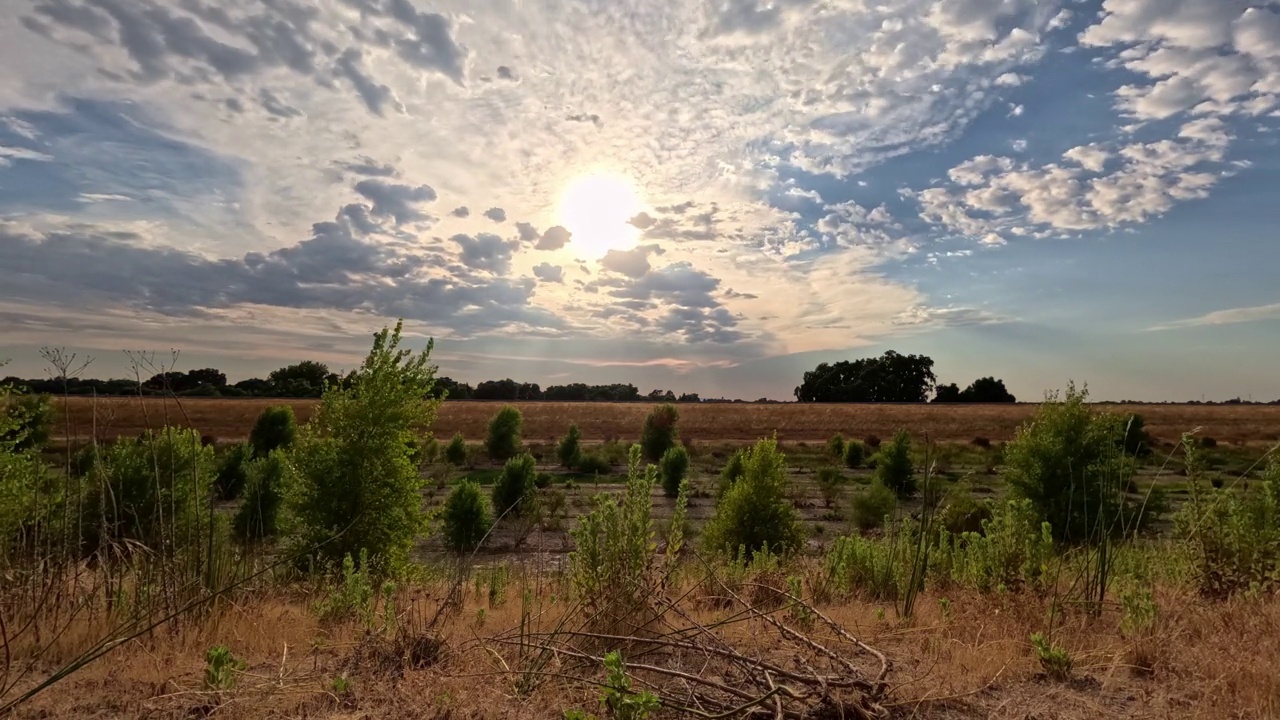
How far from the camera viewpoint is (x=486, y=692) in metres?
3.24

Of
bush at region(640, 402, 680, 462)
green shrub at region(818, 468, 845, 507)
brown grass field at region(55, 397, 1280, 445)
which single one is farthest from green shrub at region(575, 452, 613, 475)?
brown grass field at region(55, 397, 1280, 445)

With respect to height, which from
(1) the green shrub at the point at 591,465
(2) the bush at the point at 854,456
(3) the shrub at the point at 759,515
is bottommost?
(1) the green shrub at the point at 591,465

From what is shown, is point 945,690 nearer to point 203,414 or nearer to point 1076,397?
point 1076,397

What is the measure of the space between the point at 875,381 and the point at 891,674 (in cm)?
10329

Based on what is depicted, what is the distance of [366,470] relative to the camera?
28.1 feet

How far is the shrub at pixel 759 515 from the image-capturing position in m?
10.6

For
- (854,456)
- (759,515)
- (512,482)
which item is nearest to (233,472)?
(512,482)

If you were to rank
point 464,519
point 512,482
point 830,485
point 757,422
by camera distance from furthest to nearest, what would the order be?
point 757,422, point 830,485, point 512,482, point 464,519

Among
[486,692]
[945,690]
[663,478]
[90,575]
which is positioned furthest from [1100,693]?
[663,478]

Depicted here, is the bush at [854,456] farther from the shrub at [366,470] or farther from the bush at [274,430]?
the shrub at [366,470]

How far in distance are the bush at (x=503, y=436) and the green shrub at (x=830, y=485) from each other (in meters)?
14.9

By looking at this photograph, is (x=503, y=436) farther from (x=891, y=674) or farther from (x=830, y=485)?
(x=891, y=674)

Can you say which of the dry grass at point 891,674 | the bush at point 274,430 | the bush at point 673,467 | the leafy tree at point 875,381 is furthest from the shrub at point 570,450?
the leafy tree at point 875,381

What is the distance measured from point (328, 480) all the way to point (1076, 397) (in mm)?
12359
